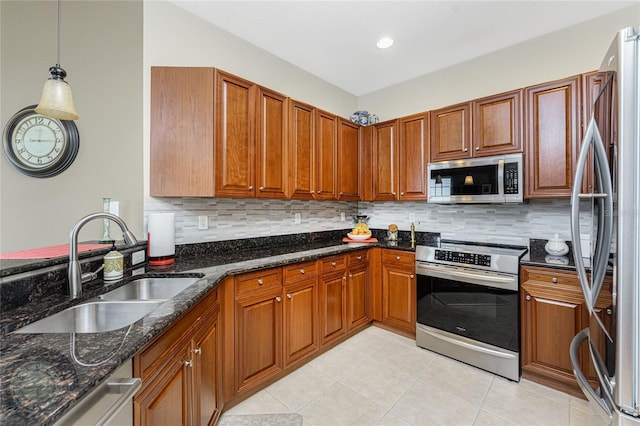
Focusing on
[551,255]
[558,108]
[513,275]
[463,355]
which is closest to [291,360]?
[463,355]

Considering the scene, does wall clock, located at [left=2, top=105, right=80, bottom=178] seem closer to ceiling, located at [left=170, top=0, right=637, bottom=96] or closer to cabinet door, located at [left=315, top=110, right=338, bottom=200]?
ceiling, located at [left=170, top=0, right=637, bottom=96]

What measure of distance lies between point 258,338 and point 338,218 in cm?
203

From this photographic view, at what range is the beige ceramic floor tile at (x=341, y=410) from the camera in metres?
1.76

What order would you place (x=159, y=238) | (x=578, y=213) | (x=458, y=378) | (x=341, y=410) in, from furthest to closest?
1. (x=458, y=378)
2. (x=159, y=238)
3. (x=341, y=410)
4. (x=578, y=213)

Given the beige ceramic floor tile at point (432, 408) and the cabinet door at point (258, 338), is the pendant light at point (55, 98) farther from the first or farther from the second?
the beige ceramic floor tile at point (432, 408)

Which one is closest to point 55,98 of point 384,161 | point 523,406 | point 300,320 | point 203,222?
point 203,222

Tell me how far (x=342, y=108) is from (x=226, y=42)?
1.71 meters

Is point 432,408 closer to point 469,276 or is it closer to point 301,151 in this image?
point 469,276

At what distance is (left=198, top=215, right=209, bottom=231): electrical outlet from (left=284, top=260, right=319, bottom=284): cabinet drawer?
2.69 feet

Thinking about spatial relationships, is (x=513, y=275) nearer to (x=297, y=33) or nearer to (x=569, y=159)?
(x=569, y=159)

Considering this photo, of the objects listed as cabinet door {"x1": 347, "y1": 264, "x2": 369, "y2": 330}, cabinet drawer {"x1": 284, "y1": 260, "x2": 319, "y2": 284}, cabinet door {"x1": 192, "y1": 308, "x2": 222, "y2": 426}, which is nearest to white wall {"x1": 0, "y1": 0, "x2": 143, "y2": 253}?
cabinet door {"x1": 192, "y1": 308, "x2": 222, "y2": 426}

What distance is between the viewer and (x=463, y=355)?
2.38 metres

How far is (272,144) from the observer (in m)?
2.44

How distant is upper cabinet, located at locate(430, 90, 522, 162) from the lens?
7.91 ft
